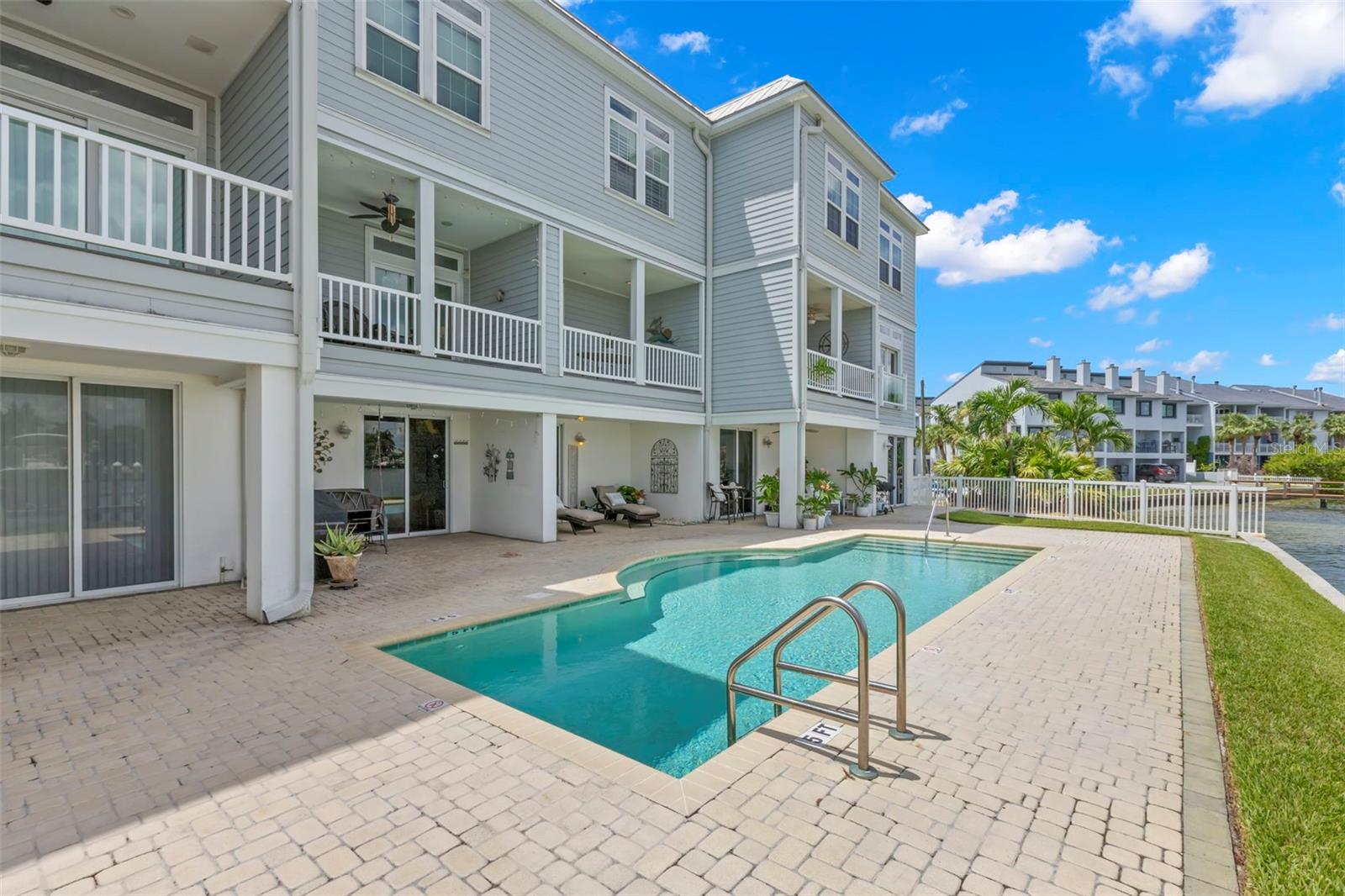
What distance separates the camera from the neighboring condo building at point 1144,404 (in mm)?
48219

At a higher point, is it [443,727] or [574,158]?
[574,158]

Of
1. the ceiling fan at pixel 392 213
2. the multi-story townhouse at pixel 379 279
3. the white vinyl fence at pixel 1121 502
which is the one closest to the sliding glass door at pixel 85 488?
the multi-story townhouse at pixel 379 279

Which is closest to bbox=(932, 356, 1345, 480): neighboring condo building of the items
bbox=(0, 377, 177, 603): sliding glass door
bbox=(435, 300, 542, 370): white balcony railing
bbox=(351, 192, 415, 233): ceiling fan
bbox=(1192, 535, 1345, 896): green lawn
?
bbox=(1192, 535, 1345, 896): green lawn

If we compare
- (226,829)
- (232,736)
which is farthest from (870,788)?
(232,736)

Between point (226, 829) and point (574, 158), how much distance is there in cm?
1157

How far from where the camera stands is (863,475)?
17031 millimetres

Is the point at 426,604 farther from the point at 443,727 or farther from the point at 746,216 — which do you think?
the point at 746,216

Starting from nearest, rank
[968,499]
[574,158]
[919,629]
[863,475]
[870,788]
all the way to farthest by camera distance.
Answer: [870,788], [919,629], [574,158], [863,475], [968,499]

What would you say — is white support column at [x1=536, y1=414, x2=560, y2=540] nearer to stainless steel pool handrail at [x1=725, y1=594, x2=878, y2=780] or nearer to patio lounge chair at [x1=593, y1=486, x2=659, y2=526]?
patio lounge chair at [x1=593, y1=486, x2=659, y2=526]

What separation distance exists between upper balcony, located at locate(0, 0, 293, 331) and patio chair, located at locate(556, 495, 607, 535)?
7.04 m

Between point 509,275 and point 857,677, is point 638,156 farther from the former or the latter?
point 857,677

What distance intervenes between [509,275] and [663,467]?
6260 millimetres

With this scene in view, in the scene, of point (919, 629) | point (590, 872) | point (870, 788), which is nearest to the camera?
point (590, 872)

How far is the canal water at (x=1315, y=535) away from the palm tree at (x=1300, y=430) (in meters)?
40.4
